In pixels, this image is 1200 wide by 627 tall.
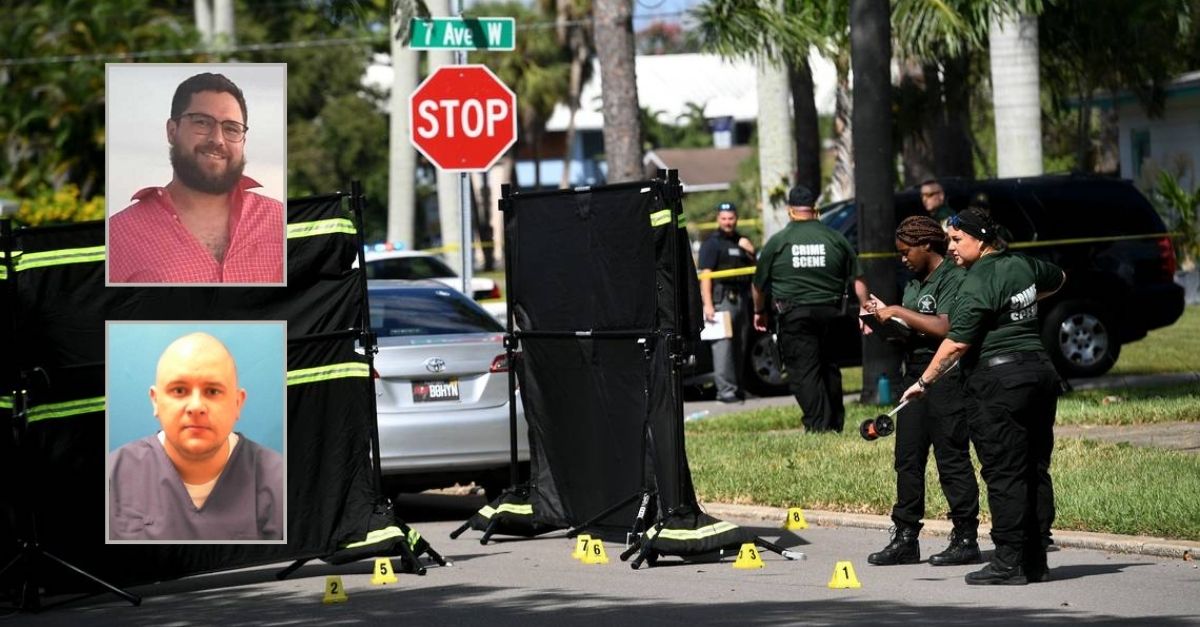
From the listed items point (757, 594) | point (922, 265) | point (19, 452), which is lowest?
point (757, 594)

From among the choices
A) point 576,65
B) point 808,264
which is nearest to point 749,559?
point 808,264

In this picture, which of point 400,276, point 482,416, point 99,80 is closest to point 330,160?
point 99,80

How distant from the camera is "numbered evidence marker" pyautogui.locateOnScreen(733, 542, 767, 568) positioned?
33.5 feet

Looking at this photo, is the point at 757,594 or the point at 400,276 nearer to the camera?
the point at 757,594

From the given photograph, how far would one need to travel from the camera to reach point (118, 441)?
966 cm

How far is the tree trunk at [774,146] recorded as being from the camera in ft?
86.7

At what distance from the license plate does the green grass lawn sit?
74.0 inches

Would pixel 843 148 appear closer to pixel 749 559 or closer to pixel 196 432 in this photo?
pixel 749 559

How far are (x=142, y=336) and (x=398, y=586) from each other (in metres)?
1.81

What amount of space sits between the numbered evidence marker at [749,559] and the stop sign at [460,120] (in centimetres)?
646

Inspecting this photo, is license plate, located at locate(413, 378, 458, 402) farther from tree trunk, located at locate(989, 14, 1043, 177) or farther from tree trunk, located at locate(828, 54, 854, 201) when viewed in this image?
tree trunk, located at locate(828, 54, 854, 201)

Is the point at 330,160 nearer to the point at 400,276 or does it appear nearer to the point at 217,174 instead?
the point at 400,276

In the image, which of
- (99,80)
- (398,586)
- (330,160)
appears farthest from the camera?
(330,160)

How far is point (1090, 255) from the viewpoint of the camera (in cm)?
1911
